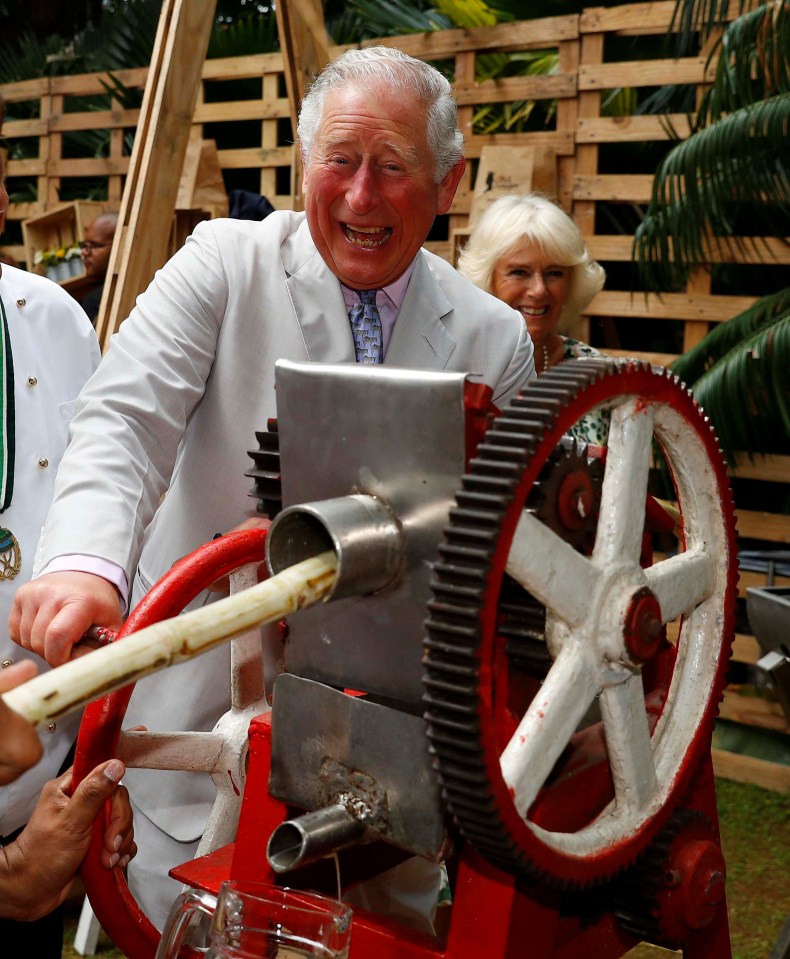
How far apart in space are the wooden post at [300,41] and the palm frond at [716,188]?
4.07ft

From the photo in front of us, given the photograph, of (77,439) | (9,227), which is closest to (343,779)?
(77,439)

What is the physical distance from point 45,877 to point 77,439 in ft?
1.72

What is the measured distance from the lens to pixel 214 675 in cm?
161

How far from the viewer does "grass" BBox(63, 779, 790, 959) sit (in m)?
2.97

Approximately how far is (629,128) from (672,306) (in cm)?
74

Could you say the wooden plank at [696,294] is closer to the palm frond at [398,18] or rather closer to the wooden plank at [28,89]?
the palm frond at [398,18]

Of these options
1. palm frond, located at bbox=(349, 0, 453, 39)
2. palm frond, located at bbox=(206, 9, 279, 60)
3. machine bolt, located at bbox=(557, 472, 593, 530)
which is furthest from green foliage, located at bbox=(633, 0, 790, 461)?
palm frond, located at bbox=(206, 9, 279, 60)

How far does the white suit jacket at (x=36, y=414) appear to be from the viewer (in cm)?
158

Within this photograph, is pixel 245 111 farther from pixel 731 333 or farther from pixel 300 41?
pixel 731 333

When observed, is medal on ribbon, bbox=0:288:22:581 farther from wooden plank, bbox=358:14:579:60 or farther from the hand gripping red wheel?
wooden plank, bbox=358:14:579:60

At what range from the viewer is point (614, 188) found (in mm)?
4504

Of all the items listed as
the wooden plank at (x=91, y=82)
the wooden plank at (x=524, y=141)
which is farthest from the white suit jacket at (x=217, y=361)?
the wooden plank at (x=91, y=82)

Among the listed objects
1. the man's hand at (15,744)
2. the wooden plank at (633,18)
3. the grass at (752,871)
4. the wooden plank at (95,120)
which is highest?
the wooden plank at (633,18)

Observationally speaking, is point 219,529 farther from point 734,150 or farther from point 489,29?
point 489,29
